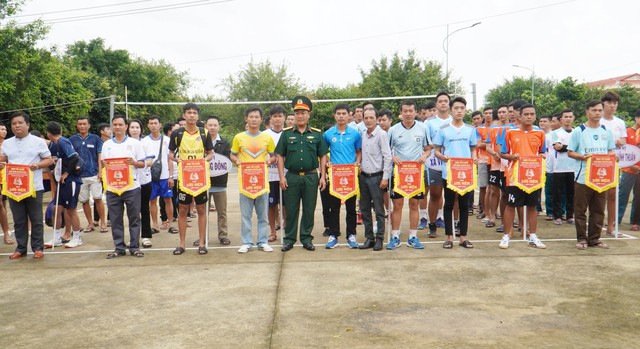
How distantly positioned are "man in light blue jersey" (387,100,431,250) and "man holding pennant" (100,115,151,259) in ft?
11.0

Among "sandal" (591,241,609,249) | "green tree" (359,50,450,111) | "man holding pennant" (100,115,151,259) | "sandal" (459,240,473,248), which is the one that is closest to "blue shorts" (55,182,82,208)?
"man holding pennant" (100,115,151,259)

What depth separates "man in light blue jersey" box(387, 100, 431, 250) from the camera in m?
6.29

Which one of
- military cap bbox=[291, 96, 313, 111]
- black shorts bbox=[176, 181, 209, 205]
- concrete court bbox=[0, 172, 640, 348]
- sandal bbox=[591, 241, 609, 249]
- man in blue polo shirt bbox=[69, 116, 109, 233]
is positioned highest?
military cap bbox=[291, 96, 313, 111]

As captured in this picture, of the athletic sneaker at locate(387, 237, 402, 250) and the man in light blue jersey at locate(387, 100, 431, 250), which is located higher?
the man in light blue jersey at locate(387, 100, 431, 250)

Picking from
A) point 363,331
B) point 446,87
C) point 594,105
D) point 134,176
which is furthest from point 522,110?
point 446,87

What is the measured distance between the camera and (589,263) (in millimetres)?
5367

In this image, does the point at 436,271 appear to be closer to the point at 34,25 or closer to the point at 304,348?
the point at 304,348

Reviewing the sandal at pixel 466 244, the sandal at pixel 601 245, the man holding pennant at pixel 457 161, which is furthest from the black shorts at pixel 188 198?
the sandal at pixel 601 245

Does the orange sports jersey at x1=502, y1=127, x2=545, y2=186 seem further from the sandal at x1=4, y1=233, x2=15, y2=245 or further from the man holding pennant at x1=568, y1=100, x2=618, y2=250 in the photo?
the sandal at x1=4, y1=233, x2=15, y2=245

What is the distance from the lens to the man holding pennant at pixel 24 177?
19.6 feet

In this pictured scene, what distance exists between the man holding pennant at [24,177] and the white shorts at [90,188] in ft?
4.68

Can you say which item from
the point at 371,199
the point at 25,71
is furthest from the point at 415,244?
the point at 25,71

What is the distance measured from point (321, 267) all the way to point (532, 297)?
2.22m

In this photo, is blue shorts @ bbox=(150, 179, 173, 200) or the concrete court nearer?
the concrete court
